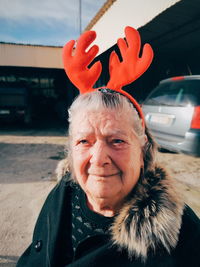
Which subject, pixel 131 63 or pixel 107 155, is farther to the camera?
pixel 131 63

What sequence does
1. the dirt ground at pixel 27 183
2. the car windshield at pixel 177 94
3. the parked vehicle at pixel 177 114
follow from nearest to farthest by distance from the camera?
the dirt ground at pixel 27 183 < the parked vehicle at pixel 177 114 < the car windshield at pixel 177 94

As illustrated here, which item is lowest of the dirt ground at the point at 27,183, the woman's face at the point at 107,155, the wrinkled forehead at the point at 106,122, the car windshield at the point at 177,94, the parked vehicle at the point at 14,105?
the dirt ground at the point at 27,183

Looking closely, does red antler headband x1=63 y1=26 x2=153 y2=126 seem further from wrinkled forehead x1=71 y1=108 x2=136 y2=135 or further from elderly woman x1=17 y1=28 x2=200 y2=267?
wrinkled forehead x1=71 y1=108 x2=136 y2=135

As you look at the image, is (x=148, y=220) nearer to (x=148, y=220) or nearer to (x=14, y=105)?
(x=148, y=220)

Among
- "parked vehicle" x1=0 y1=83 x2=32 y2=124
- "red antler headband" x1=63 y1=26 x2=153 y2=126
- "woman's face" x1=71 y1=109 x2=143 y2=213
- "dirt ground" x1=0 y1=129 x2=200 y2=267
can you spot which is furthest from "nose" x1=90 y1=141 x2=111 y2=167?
"parked vehicle" x1=0 y1=83 x2=32 y2=124

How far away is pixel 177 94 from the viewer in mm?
3781

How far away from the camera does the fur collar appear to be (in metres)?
0.83

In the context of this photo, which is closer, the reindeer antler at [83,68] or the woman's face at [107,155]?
the woman's face at [107,155]

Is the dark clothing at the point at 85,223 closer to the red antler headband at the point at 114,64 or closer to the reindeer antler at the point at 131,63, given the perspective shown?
the red antler headband at the point at 114,64

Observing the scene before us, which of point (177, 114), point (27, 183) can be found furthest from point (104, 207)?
point (177, 114)

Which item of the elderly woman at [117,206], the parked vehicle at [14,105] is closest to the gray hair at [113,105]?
the elderly woman at [117,206]

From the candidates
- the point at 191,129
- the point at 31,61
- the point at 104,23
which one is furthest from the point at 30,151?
the point at 31,61

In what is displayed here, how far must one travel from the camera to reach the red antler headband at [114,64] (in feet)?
3.49

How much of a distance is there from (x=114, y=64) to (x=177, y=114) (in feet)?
9.27
